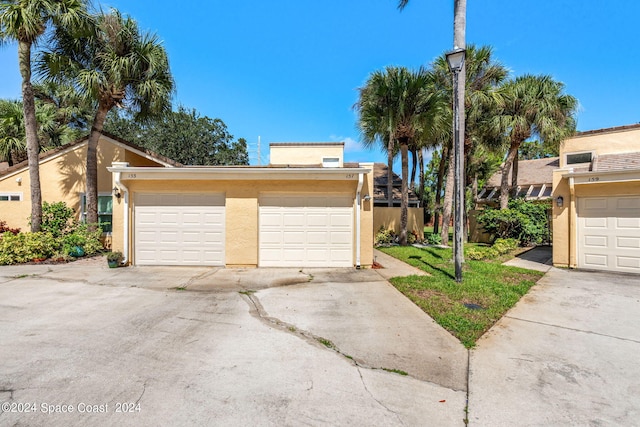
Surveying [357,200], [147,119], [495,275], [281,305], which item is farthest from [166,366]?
[147,119]

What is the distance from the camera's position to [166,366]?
10.6ft

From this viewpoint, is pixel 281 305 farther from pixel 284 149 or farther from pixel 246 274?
pixel 284 149

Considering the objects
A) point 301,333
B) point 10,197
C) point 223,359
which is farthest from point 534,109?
point 10,197

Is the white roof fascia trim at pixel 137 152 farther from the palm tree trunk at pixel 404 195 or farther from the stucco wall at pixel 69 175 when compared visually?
the palm tree trunk at pixel 404 195

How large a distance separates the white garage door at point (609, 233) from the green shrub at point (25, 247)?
16927mm

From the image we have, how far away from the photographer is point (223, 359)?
3396 mm

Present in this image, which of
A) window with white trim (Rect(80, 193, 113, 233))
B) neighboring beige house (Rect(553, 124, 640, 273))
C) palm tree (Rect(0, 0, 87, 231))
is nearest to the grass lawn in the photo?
neighboring beige house (Rect(553, 124, 640, 273))

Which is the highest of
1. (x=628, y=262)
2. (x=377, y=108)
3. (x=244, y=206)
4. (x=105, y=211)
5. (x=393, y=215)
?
(x=377, y=108)

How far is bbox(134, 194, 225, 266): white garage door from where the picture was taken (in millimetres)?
8742

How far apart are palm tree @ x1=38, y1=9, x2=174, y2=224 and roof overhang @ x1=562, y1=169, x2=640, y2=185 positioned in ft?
46.1

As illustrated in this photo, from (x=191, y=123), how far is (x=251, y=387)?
99.9 feet

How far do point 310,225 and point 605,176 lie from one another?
8.61 m

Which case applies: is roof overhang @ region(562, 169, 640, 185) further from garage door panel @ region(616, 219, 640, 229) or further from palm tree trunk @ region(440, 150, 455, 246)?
A: palm tree trunk @ region(440, 150, 455, 246)

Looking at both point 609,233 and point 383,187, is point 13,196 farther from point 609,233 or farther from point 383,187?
point 609,233
